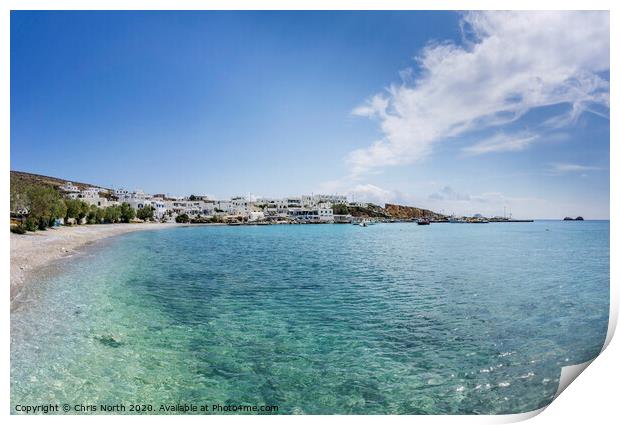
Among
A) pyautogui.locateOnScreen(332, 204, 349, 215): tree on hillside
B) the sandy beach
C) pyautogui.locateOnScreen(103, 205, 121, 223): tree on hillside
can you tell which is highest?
pyautogui.locateOnScreen(332, 204, 349, 215): tree on hillside

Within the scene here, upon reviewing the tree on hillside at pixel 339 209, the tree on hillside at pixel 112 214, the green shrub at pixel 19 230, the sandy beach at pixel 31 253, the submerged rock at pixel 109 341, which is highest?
the tree on hillside at pixel 339 209

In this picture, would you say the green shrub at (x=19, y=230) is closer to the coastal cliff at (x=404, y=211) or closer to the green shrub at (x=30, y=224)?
the green shrub at (x=30, y=224)

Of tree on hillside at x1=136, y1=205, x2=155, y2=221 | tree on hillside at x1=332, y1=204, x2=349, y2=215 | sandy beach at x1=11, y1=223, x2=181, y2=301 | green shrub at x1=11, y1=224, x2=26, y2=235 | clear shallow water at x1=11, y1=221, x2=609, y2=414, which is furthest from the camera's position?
tree on hillside at x1=332, y1=204, x2=349, y2=215

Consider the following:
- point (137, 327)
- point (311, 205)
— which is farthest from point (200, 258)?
point (311, 205)

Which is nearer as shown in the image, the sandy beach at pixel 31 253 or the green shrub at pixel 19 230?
the sandy beach at pixel 31 253

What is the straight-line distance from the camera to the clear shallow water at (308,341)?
3600mm

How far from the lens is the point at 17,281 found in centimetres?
729

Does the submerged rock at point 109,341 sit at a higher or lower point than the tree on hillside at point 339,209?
lower

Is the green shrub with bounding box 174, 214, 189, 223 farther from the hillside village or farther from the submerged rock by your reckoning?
the submerged rock

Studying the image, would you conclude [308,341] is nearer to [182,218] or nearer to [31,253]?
[31,253]

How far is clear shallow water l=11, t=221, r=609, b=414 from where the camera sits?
3.60 metres

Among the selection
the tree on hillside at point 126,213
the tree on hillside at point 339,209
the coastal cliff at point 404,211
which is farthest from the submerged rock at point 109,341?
the tree on hillside at point 339,209

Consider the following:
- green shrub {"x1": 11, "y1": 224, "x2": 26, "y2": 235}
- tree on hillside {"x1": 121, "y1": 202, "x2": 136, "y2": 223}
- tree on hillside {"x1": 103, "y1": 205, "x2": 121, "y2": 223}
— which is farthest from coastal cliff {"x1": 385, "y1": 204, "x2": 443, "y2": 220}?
tree on hillside {"x1": 121, "y1": 202, "x2": 136, "y2": 223}
